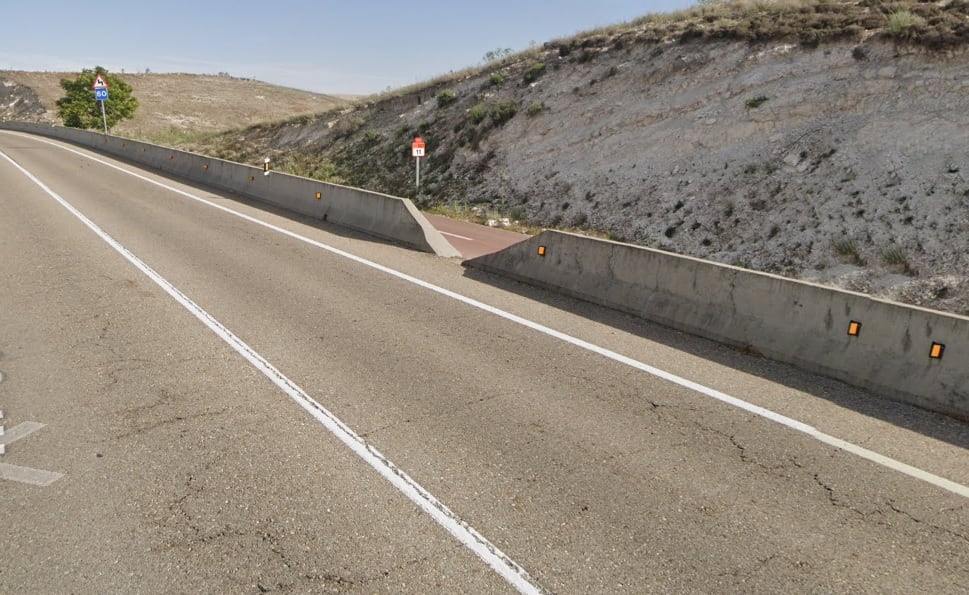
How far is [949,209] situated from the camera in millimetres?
13016

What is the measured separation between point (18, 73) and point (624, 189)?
110m

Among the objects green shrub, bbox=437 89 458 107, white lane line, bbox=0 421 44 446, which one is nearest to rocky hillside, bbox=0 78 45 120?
green shrub, bbox=437 89 458 107

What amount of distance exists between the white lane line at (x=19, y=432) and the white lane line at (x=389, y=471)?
1952 mm

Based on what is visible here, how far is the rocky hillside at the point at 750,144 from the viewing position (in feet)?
44.5

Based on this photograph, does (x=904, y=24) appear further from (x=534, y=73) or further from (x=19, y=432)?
(x=19, y=432)

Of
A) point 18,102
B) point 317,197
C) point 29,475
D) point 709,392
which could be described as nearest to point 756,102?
point 317,197

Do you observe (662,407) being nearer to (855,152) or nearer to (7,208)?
(855,152)

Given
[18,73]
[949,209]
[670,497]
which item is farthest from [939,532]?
[18,73]

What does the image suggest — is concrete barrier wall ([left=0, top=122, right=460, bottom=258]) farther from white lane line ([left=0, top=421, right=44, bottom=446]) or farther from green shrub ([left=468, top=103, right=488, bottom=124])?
green shrub ([left=468, top=103, right=488, bottom=124])

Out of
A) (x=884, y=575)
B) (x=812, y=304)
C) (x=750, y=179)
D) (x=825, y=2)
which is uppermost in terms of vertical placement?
(x=825, y=2)

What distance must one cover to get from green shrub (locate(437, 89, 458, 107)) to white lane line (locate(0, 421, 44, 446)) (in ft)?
94.2

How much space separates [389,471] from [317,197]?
1333cm

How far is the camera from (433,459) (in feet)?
16.4

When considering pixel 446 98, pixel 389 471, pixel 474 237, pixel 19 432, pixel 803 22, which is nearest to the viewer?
pixel 389 471
